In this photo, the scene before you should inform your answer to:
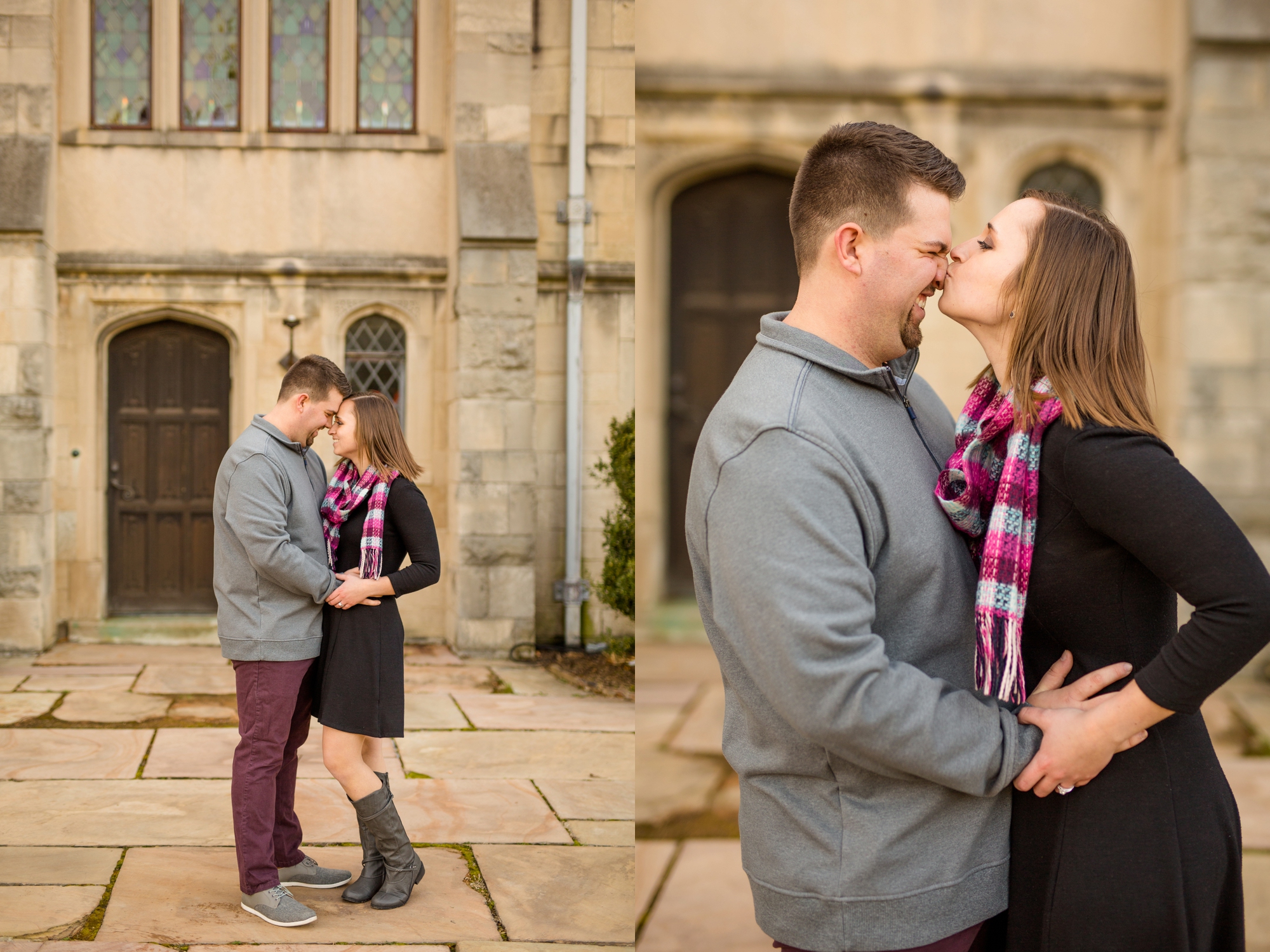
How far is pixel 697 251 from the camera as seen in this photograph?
630cm

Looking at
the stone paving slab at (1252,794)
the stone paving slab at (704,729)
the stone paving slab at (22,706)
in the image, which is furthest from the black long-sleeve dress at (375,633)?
the stone paving slab at (1252,794)

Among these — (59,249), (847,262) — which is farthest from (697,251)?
(847,262)

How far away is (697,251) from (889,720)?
530 centimetres

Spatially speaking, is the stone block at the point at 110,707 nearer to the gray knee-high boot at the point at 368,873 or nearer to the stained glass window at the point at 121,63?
the gray knee-high boot at the point at 368,873

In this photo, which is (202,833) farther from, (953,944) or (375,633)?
(953,944)

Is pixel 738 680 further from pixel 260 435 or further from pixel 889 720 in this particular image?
pixel 260 435

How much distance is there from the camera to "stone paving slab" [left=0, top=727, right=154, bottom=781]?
2.79 meters

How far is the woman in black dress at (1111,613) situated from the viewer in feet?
4.21

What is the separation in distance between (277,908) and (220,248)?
2.10 metres

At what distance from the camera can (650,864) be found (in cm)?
347

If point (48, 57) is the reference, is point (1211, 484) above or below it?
below

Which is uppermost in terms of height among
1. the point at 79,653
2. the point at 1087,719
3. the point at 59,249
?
the point at 59,249

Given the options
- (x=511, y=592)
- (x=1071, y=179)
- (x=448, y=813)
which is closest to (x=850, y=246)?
(x=448, y=813)

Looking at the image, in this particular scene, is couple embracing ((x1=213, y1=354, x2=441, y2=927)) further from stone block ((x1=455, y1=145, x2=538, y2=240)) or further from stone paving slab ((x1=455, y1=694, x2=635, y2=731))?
stone block ((x1=455, y1=145, x2=538, y2=240))
